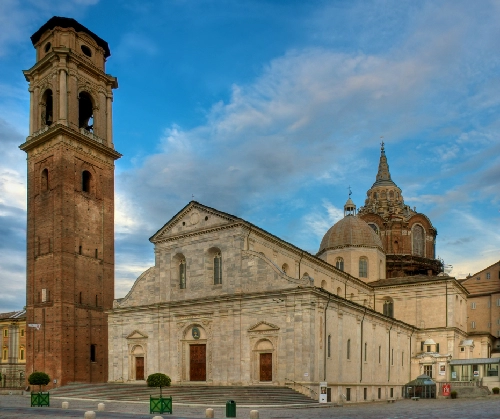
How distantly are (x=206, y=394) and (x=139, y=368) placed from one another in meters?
10.7

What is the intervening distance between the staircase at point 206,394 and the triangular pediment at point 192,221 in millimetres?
11178

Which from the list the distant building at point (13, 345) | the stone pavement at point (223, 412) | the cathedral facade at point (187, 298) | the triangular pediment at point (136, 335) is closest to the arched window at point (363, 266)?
the cathedral facade at point (187, 298)

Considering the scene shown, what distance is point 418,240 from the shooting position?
77.4 m

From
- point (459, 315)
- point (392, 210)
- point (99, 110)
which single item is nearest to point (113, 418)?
point (99, 110)

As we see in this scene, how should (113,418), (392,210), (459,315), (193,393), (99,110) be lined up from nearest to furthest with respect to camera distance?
(113,418) → (193,393) → (99,110) → (459,315) → (392,210)

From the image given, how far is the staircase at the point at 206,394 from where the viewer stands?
3372 centimetres

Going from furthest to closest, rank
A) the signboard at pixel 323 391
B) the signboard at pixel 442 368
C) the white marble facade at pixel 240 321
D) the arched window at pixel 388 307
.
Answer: the arched window at pixel 388 307, the signboard at pixel 442 368, the white marble facade at pixel 240 321, the signboard at pixel 323 391

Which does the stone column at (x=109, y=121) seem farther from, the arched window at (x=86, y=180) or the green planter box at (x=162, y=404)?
the green planter box at (x=162, y=404)

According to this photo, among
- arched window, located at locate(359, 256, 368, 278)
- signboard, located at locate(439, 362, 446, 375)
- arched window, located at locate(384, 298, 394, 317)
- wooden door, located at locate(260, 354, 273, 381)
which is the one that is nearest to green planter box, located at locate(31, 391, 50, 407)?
wooden door, located at locate(260, 354, 273, 381)

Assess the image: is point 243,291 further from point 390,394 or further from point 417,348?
point 417,348

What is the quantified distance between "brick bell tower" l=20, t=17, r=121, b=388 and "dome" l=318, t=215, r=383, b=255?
24.5 metres

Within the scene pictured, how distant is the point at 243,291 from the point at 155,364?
9.32 m

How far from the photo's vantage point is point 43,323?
155 feet

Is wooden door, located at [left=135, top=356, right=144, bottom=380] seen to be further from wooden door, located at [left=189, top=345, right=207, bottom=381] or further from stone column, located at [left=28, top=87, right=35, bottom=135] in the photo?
stone column, located at [left=28, top=87, right=35, bottom=135]
